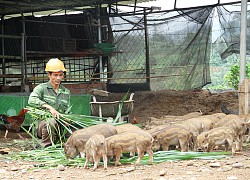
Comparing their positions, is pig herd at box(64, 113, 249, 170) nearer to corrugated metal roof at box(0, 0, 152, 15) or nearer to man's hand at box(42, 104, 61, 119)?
man's hand at box(42, 104, 61, 119)

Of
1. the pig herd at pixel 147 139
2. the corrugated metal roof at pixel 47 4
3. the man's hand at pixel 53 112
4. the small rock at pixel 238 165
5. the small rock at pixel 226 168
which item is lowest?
the small rock at pixel 226 168

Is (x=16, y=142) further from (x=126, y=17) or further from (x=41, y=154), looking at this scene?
(x=126, y=17)

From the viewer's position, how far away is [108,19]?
16.1 meters

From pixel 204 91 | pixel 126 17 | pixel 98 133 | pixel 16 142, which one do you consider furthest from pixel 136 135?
pixel 126 17

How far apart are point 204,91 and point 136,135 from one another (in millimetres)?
9365

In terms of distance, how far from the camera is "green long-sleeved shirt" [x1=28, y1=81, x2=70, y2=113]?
7.33 m

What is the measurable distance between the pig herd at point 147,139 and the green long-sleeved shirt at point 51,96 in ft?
3.43

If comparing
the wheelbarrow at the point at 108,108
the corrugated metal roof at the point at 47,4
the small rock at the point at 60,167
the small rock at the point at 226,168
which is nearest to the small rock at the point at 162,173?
the small rock at the point at 226,168

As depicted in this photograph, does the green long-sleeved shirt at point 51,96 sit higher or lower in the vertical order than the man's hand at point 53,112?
higher

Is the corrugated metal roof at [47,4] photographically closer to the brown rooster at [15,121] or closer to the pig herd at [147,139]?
the brown rooster at [15,121]

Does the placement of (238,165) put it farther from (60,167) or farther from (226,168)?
(60,167)

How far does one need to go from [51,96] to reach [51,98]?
0.04m

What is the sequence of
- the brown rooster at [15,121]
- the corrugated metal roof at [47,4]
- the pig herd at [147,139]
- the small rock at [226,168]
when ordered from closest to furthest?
the small rock at [226,168], the pig herd at [147,139], the brown rooster at [15,121], the corrugated metal roof at [47,4]

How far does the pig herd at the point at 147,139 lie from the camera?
19.1 ft
